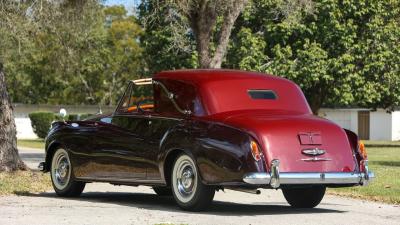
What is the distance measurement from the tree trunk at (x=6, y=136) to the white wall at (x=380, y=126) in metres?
43.4

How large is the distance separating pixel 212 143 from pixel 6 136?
7.89m

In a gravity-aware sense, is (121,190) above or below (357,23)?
below

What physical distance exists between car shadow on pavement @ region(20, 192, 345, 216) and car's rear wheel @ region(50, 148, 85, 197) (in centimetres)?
16

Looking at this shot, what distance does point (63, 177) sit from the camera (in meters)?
13.8

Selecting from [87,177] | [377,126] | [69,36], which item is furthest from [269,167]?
[377,126]

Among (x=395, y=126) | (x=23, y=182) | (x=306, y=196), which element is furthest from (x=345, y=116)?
(x=306, y=196)

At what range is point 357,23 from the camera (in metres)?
40.8

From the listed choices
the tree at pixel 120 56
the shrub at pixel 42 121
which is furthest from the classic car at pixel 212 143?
the tree at pixel 120 56

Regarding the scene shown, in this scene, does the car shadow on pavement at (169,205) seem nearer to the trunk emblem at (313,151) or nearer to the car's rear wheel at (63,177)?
the car's rear wheel at (63,177)

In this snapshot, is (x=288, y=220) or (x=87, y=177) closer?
(x=288, y=220)

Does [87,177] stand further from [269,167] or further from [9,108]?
[9,108]

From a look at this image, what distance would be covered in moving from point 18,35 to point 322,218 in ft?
38.5

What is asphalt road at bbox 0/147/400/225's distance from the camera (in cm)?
1044

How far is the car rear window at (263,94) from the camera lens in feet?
39.6
